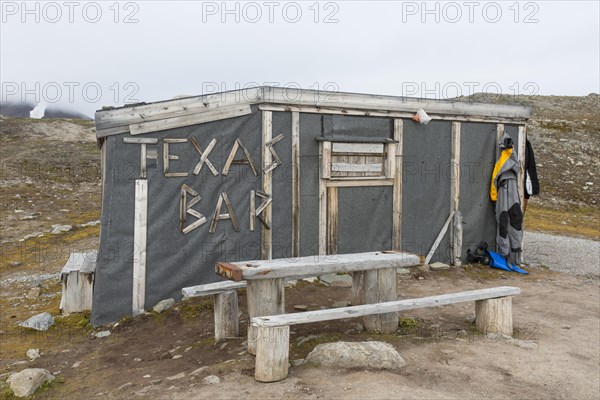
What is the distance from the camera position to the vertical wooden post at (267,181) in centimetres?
805

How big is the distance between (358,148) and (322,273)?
12.7 feet

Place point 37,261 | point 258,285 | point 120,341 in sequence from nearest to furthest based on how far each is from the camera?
1. point 258,285
2. point 120,341
3. point 37,261

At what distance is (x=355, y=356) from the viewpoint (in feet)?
15.2

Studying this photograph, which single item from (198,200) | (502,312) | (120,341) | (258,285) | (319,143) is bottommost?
(120,341)

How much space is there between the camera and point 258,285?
522 centimetres

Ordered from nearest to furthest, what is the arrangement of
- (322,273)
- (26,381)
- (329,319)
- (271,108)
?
(26,381) < (329,319) < (322,273) < (271,108)

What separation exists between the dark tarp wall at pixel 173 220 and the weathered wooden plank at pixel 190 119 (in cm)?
9

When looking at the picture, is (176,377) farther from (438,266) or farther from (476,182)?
(476,182)

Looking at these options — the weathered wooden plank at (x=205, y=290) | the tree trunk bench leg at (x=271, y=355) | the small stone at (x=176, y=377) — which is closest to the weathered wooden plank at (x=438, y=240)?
the weathered wooden plank at (x=205, y=290)

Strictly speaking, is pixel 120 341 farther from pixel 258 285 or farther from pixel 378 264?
pixel 378 264

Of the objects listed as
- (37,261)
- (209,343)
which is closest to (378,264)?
(209,343)

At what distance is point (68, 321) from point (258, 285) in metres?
3.96

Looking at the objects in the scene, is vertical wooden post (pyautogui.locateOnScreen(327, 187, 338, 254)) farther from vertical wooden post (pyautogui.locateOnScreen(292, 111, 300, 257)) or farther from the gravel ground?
the gravel ground

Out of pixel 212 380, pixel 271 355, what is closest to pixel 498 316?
pixel 271 355
